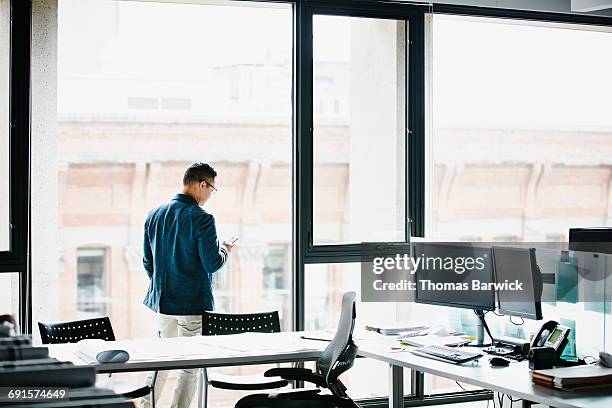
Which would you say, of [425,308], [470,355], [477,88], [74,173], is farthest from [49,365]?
[74,173]

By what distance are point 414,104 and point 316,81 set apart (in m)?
0.72

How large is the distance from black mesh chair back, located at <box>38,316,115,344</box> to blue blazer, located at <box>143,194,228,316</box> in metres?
0.37

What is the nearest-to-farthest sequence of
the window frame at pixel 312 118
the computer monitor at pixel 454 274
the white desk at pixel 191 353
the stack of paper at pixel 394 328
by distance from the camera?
the white desk at pixel 191 353 < the computer monitor at pixel 454 274 < the stack of paper at pixel 394 328 < the window frame at pixel 312 118

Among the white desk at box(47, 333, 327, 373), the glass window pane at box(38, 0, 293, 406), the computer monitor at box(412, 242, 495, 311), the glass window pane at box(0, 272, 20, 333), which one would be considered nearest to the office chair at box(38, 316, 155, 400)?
the white desk at box(47, 333, 327, 373)

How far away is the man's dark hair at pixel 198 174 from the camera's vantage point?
5.11 meters

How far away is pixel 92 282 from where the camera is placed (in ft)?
42.4

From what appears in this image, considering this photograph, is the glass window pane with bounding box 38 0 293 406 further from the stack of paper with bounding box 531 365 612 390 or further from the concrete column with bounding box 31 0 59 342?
the stack of paper with bounding box 531 365 612 390

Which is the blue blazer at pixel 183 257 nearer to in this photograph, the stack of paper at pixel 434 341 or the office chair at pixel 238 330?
the office chair at pixel 238 330

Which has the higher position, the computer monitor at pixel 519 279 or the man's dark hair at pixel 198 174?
the man's dark hair at pixel 198 174

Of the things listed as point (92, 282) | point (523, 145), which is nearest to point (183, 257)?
point (92, 282)

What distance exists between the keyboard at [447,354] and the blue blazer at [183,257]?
138cm

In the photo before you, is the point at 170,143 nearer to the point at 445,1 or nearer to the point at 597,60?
the point at 597,60

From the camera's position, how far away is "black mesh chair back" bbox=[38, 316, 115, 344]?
4.59 metres

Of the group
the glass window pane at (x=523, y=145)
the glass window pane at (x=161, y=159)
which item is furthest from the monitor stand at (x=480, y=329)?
the glass window pane at (x=161, y=159)
